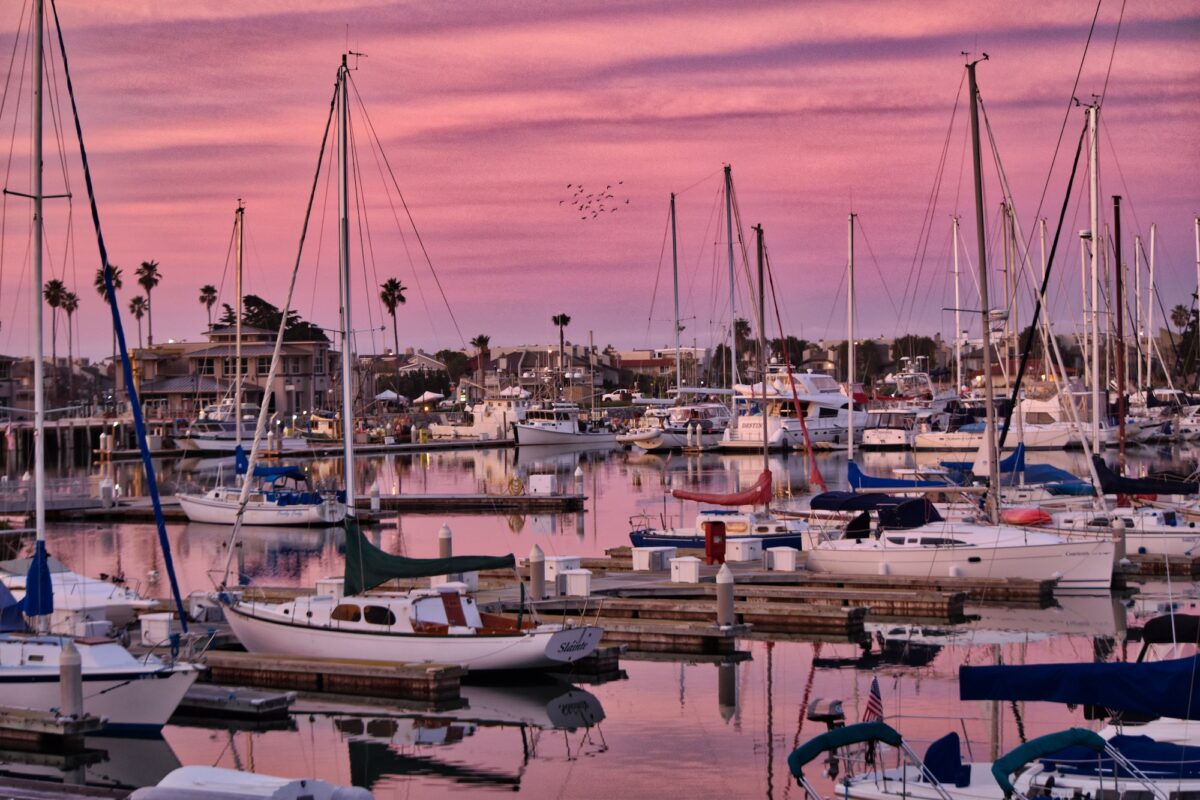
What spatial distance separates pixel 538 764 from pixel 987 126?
29.5 metres

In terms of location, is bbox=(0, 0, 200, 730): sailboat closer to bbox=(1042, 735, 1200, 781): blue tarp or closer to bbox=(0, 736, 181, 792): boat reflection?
bbox=(0, 736, 181, 792): boat reflection

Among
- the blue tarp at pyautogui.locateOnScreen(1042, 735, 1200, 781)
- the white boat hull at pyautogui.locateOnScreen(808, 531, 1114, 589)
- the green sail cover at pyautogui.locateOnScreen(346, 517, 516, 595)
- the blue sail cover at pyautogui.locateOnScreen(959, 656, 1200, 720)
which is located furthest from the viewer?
the white boat hull at pyautogui.locateOnScreen(808, 531, 1114, 589)

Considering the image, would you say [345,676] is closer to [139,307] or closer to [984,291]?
[984,291]

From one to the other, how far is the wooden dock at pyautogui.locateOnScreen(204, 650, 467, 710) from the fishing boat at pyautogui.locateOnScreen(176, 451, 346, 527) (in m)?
31.4

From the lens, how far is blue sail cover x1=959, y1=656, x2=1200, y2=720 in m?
16.0

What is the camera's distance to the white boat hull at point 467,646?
26.3 meters

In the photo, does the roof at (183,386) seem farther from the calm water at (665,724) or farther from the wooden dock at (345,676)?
the calm water at (665,724)

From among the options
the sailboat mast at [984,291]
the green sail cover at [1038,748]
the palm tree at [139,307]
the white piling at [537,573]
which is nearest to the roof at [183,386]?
the palm tree at [139,307]

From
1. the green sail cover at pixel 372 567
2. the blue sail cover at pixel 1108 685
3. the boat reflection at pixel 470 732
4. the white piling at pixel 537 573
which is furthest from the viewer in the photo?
the white piling at pixel 537 573

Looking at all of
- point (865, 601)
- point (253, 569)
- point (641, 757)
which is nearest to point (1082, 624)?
point (865, 601)

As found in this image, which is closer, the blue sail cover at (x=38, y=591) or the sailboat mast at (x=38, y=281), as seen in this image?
the blue sail cover at (x=38, y=591)

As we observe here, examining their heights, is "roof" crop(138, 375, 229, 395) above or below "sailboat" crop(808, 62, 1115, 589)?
above

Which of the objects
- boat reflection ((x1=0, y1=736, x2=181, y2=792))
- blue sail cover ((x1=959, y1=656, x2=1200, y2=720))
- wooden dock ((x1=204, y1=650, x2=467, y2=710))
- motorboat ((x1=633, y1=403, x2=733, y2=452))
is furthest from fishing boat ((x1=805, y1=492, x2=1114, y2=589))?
motorboat ((x1=633, y1=403, x2=733, y2=452))

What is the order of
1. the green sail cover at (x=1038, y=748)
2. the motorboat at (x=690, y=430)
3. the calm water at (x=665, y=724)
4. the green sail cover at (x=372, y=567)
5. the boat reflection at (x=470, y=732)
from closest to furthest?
the green sail cover at (x=1038, y=748) < the calm water at (x=665, y=724) < the boat reflection at (x=470, y=732) < the green sail cover at (x=372, y=567) < the motorboat at (x=690, y=430)
